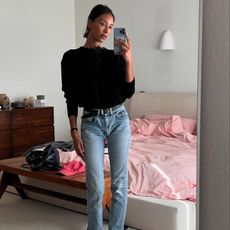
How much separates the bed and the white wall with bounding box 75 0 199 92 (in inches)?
8.1

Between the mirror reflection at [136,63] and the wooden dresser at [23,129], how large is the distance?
13 mm

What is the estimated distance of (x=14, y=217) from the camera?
9.48 feet

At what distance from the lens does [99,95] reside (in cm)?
190

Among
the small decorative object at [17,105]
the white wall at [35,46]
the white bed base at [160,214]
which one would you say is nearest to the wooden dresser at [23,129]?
the small decorative object at [17,105]

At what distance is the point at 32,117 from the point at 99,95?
110 inches

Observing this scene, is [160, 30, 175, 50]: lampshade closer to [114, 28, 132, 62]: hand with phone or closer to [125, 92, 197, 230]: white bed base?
[125, 92, 197, 230]: white bed base

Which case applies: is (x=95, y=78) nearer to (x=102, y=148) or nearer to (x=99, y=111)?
(x=99, y=111)

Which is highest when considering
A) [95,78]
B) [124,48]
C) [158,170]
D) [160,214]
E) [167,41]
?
[167,41]

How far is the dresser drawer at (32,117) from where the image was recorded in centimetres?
435

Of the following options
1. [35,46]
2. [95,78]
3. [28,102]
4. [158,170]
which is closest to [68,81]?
[95,78]

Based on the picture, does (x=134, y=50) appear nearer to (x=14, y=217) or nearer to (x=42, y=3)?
(x=42, y=3)

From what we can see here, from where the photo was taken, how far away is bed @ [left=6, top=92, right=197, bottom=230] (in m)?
2.30

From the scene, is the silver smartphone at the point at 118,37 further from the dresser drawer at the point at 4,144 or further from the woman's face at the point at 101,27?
the dresser drawer at the point at 4,144

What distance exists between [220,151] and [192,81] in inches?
148
